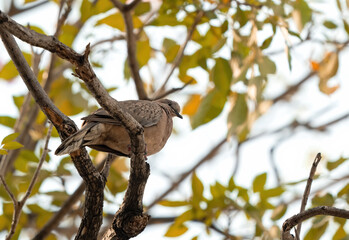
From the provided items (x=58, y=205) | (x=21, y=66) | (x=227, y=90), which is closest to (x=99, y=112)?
(x=21, y=66)

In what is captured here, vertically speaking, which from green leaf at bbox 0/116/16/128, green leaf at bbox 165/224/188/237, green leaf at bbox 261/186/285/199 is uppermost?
green leaf at bbox 0/116/16/128

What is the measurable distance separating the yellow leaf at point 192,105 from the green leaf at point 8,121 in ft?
6.00

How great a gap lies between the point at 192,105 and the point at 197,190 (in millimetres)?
1308

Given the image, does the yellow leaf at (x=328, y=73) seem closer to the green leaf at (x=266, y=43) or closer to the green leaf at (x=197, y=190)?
the green leaf at (x=266, y=43)

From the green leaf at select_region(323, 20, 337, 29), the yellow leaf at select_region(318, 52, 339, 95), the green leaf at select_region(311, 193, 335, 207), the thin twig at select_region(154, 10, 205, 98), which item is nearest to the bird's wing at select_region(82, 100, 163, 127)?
the thin twig at select_region(154, 10, 205, 98)

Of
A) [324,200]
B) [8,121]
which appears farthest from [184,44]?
[324,200]

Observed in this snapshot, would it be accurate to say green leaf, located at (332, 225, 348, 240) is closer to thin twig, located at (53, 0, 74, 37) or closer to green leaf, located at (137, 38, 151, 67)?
green leaf, located at (137, 38, 151, 67)

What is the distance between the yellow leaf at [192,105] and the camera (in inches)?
236

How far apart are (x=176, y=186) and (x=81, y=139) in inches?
125

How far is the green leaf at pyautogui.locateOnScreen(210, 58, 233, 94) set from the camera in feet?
15.5

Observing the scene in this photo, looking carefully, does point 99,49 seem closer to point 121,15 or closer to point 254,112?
point 121,15

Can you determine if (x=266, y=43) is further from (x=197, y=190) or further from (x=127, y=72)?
(x=127, y=72)

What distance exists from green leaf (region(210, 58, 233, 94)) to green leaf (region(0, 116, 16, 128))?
190 centimetres

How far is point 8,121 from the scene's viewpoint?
509 cm
